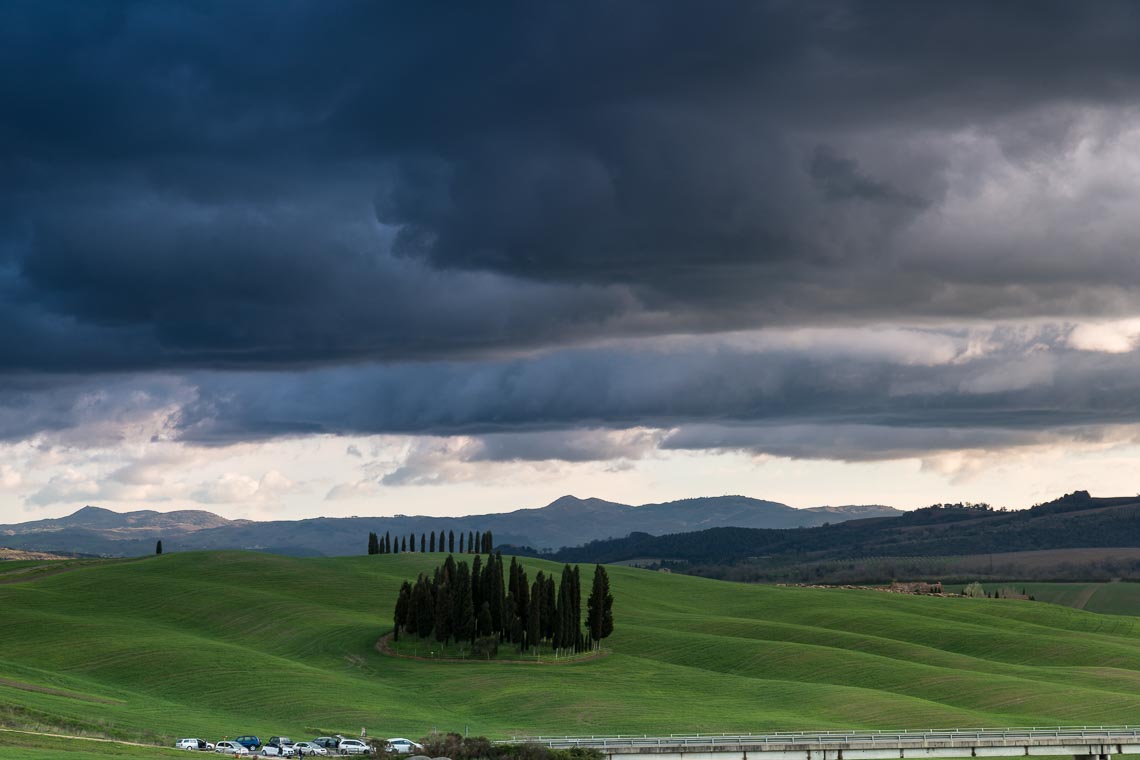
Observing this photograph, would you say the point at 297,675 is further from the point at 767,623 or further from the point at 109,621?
the point at 767,623

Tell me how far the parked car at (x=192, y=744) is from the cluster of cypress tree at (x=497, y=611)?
7428 cm

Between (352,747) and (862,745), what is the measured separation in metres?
36.4

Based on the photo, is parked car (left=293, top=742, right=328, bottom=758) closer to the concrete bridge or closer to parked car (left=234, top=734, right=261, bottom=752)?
parked car (left=234, top=734, right=261, bottom=752)

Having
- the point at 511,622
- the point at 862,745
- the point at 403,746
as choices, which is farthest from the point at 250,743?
the point at 511,622

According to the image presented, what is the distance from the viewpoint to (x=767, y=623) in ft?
633

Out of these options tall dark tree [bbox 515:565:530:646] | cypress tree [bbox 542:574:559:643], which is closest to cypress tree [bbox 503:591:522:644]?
tall dark tree [bbox 515:565:530:646]

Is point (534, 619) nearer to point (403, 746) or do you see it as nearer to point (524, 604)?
point (524, 604)

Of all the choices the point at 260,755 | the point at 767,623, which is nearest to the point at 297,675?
the point at 260,755

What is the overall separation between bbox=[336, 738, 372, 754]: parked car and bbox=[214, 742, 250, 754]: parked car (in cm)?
656

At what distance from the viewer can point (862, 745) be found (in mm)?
92438

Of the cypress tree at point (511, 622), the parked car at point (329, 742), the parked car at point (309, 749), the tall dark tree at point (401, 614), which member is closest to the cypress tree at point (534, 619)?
the cypress tree at point (511, 622)

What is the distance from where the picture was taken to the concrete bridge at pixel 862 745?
89.3m

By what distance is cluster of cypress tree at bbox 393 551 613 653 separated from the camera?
161 m

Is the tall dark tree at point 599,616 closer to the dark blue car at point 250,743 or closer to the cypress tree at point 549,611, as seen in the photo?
the cypress tree at point 549,611
